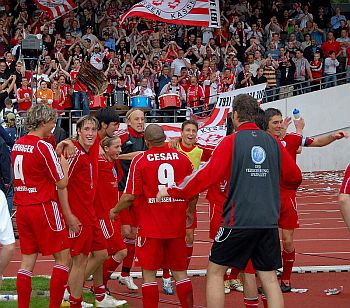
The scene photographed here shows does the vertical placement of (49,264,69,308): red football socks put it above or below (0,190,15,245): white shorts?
below

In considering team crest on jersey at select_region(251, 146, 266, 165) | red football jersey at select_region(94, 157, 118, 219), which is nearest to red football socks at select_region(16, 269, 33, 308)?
red football jersey at select_region(94, 157, 118, 219)

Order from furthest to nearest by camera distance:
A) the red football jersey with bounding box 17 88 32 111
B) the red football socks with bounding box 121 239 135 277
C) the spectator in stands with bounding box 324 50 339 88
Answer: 1. the spectator in stands with bounding box 324 50 339 88
2. the red football jersey with bounding box 17 88 32 111
3. the red football socks with bounding box 121 239 135 277

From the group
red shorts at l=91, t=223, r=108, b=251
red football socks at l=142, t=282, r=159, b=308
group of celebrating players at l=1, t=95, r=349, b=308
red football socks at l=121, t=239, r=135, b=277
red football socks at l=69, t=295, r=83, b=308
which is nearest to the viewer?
group of celebrating players at l=1, t=95, r=349, b=308

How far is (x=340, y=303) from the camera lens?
974 cm

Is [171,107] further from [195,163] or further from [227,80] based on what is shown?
[195,163]

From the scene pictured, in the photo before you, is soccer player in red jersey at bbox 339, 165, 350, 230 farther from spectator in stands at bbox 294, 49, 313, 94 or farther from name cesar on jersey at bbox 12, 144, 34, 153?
spectator in stands at bbox 294, 49, 313, 94

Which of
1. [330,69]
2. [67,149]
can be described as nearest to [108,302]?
[67,149]

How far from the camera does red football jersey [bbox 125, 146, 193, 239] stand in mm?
8539

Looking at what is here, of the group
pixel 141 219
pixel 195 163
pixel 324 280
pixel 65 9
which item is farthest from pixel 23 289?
pixel 65 9

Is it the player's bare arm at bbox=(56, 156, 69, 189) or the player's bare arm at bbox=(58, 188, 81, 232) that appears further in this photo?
the player's bare arm at bbox=(58, 188, 81, 232)

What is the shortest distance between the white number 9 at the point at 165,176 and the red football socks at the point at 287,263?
7.43 feet

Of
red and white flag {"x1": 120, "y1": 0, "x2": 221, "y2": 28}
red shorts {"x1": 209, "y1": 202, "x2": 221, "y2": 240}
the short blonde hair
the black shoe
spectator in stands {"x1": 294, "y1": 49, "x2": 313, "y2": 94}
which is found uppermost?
red and white flag {"x1": 120, "y1": 0, "x2": 221, "y2": 28}

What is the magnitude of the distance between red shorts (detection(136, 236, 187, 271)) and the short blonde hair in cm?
146

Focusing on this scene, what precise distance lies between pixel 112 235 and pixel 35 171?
1.62 m
